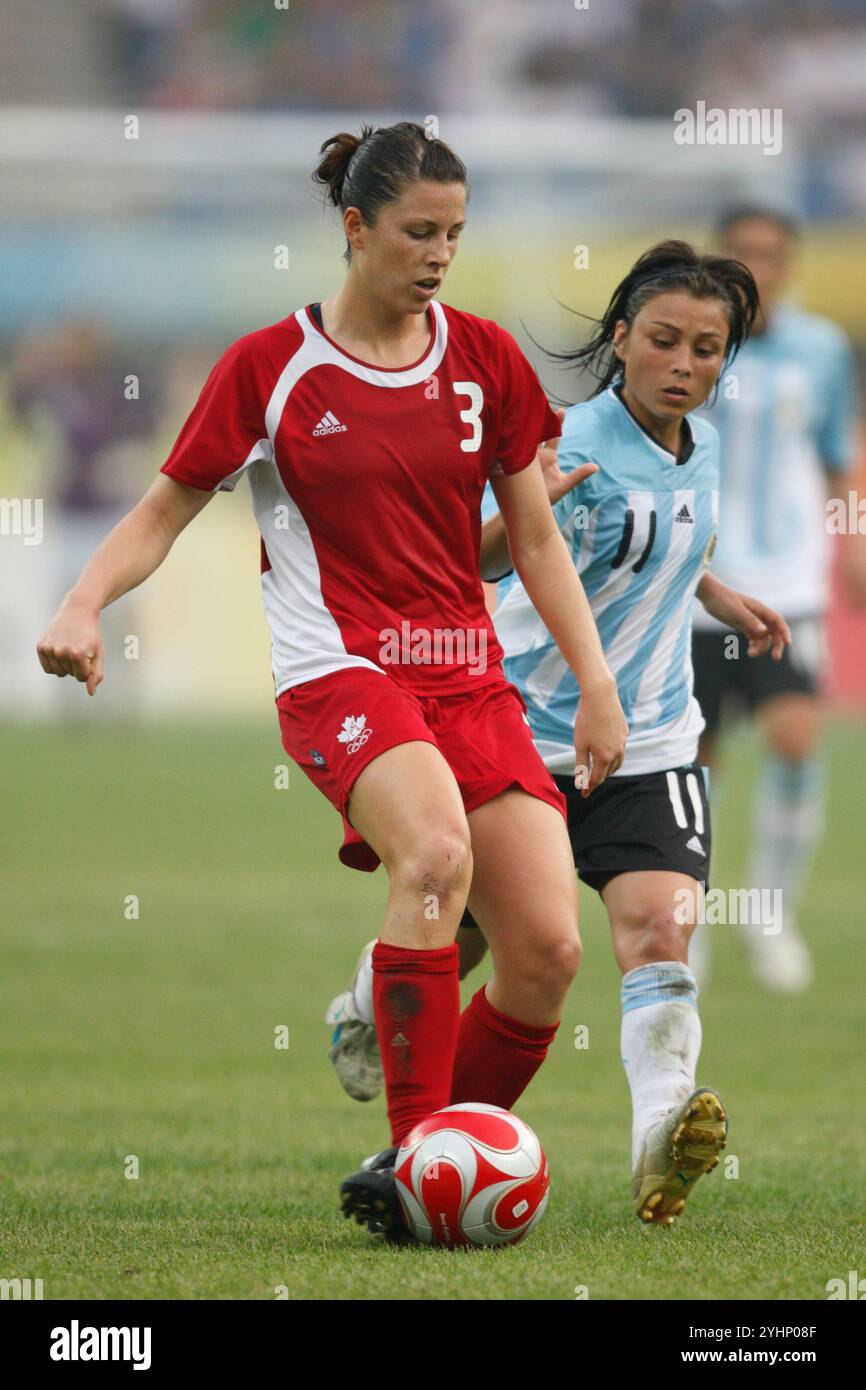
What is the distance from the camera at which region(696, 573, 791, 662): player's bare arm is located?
15.4 ft

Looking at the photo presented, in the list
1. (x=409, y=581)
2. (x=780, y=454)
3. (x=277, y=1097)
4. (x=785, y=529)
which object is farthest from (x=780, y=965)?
(x=409, y=581)

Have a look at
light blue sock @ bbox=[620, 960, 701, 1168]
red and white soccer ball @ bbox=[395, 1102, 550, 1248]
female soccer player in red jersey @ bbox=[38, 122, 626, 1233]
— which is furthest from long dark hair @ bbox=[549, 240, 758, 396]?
red and white soccer ball @ bbox=[395, 1102, 550, 1248]

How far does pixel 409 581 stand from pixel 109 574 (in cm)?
57

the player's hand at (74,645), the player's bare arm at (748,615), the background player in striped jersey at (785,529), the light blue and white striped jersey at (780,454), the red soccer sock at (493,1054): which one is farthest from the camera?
the light blue and white striped jersey at (780,454)

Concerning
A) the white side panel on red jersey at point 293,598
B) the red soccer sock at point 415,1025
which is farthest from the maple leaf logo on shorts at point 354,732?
the red soccer sock at point 415,1025

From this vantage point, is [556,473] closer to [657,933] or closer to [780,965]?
[657,933]

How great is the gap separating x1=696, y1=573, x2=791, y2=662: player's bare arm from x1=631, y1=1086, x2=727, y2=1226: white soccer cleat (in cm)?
113

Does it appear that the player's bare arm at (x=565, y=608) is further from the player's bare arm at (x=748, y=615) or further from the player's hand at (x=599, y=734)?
the player's bare arm at (x=748, y=615)

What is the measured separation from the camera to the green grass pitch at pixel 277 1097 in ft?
11.7

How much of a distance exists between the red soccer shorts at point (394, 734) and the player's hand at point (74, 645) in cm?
46

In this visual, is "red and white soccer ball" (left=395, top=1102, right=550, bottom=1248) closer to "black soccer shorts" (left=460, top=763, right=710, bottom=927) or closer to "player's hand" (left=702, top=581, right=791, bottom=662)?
"black soccer shorts" (left=460, top=763, right=710, bottom=927)

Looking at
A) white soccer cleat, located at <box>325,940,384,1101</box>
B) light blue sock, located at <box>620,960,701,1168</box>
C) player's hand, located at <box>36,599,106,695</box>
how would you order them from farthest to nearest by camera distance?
white soccer cleat, located at <box>325,940,384,1101</box> < light blue sock, located at <box>620,960,701,1168</box> < player's hand, located at <box>36,599,106,695</box>
